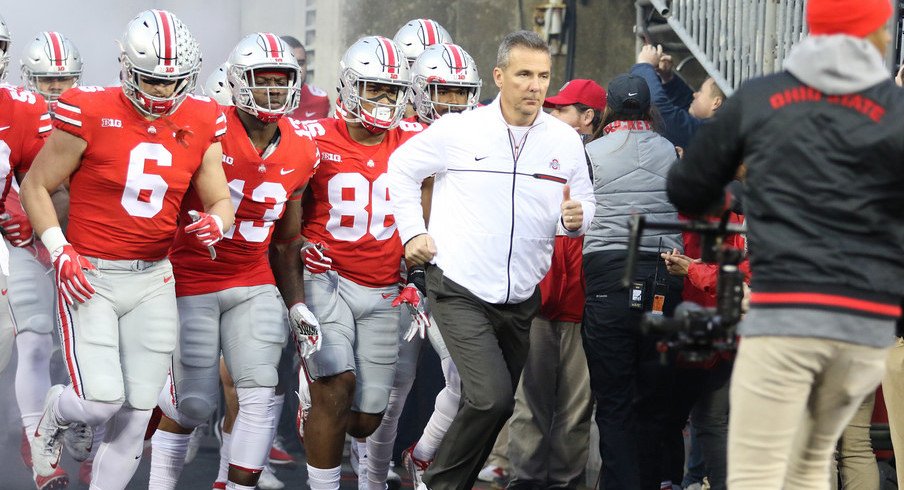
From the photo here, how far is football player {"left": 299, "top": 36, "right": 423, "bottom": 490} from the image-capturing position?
5.46 meters

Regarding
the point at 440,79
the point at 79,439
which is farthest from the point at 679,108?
the point at 79,439

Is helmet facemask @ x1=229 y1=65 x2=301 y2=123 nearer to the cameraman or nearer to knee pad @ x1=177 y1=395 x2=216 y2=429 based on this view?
knee pad @ x1=177 y1=395 x2=216 y2=429

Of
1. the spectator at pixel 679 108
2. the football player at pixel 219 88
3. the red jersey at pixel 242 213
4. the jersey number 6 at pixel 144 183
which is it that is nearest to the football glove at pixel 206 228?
the jersey number 6 at pixel 144 183

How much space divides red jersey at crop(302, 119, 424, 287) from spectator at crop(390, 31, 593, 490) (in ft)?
1.33

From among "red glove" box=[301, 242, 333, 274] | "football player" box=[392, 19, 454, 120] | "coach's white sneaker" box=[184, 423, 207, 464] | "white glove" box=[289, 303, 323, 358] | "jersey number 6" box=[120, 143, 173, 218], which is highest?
"football player" box=[392, 19, 454, 120]

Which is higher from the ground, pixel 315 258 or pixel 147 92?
pixel 147 92

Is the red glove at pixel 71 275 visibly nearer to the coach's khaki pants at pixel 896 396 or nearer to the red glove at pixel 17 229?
the red glove at pixel 17 229

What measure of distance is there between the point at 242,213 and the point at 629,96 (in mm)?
1605

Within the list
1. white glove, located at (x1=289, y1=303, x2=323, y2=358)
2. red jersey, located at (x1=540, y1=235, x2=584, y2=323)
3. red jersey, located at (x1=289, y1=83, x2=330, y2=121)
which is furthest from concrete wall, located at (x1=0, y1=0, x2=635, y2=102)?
white glove, located at (x1=289, y1=303, x2=323, y2=358)

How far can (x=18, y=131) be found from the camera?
5.72 m

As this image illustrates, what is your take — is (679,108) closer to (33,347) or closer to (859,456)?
(859,456)

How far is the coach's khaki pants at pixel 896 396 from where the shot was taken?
14.9 feet

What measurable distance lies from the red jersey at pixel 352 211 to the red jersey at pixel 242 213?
206 mm

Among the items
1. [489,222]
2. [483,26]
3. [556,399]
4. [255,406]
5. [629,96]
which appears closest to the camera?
[489,222]
